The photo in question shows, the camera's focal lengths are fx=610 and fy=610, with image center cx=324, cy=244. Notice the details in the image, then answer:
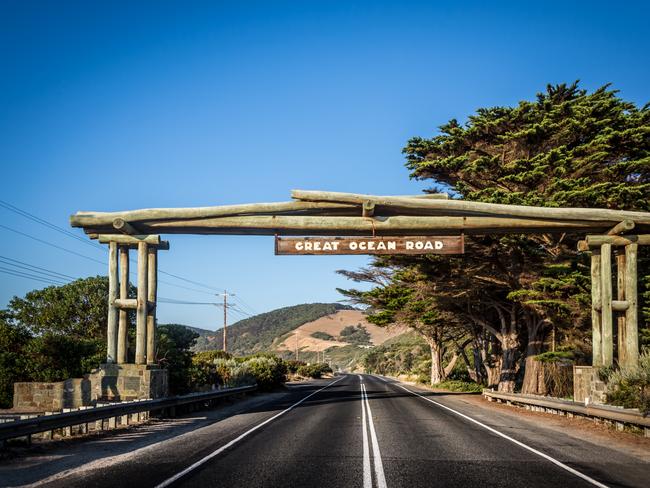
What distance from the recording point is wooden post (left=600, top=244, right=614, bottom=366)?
18.2m

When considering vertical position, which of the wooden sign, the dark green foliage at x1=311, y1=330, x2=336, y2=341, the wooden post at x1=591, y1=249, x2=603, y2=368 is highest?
the wooden sign

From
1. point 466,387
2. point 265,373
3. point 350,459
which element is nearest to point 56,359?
point 265,373

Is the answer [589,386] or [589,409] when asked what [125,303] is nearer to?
[589,409]

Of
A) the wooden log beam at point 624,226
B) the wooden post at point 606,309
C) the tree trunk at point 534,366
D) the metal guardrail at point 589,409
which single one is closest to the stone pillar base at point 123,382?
the metal guardrail at point 589,409

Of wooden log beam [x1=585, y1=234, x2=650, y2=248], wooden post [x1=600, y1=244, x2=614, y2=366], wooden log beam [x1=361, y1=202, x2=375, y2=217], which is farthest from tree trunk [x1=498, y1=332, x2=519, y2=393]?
wooden log beam [x1=361, y1=202, x2=375, y2=217]

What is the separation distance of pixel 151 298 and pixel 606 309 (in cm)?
1377

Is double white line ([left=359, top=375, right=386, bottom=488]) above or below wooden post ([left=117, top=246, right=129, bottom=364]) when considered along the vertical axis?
below

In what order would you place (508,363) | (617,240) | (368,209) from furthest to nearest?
(508,363)
(617,240)
(368,209)

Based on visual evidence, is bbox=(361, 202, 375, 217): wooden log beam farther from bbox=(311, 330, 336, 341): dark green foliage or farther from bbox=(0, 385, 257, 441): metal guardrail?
bbox=(311, 330, 336, 341): dark green foliage

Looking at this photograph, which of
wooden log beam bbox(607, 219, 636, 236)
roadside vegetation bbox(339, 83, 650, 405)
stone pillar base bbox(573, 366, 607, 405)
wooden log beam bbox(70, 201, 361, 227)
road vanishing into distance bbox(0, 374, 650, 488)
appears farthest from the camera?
roadside vegetation bbox(339, 83, 650, 405)

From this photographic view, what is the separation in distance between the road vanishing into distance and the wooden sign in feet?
15.6

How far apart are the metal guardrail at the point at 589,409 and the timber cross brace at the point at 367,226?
172 centimetres

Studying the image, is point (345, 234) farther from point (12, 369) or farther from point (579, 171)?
point (12, 369)

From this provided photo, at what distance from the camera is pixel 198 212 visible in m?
17.7
